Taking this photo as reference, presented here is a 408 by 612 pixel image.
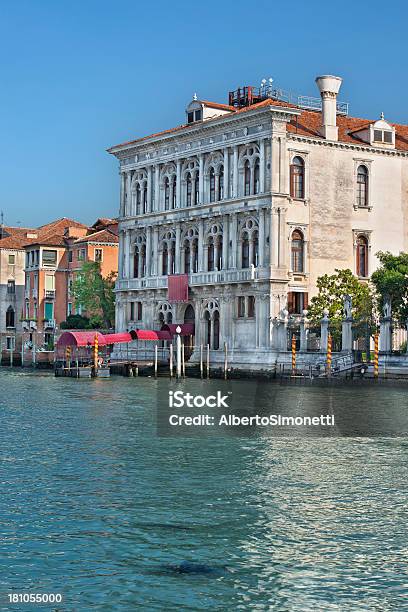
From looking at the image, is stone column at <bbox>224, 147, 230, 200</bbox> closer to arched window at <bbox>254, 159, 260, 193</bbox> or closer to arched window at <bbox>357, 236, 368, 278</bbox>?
arched window at <bbox>254, 159, 260, 193</bbox>

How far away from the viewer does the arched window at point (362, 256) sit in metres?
43.8

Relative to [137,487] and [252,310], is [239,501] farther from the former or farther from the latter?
[252,310]

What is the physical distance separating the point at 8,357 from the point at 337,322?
26.6m

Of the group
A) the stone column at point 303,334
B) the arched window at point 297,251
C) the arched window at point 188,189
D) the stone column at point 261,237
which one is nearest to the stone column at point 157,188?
the arched window at point 188,189

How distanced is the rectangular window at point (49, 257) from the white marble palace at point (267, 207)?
15240 mm

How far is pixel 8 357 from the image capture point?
6056cm

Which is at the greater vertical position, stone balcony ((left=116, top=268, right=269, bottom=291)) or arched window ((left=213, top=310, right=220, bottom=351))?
stone balcony ((left=116, top=268, right=269, bottom=291))

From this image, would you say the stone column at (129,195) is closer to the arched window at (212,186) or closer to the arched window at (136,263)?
the arched window at (136,263)

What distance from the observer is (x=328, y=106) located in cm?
4300

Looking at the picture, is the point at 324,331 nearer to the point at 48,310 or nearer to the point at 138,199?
the point at 138,199

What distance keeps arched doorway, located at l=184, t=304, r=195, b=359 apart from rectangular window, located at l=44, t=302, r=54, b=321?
17.3 meters

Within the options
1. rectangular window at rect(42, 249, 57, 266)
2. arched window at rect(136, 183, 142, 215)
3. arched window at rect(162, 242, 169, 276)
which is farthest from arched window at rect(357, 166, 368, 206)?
rectangular window at rect(42, 249, 57, 266)

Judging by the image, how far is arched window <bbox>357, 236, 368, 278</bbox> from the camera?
43766 mm

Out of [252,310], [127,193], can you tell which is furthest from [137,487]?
[127,193]
